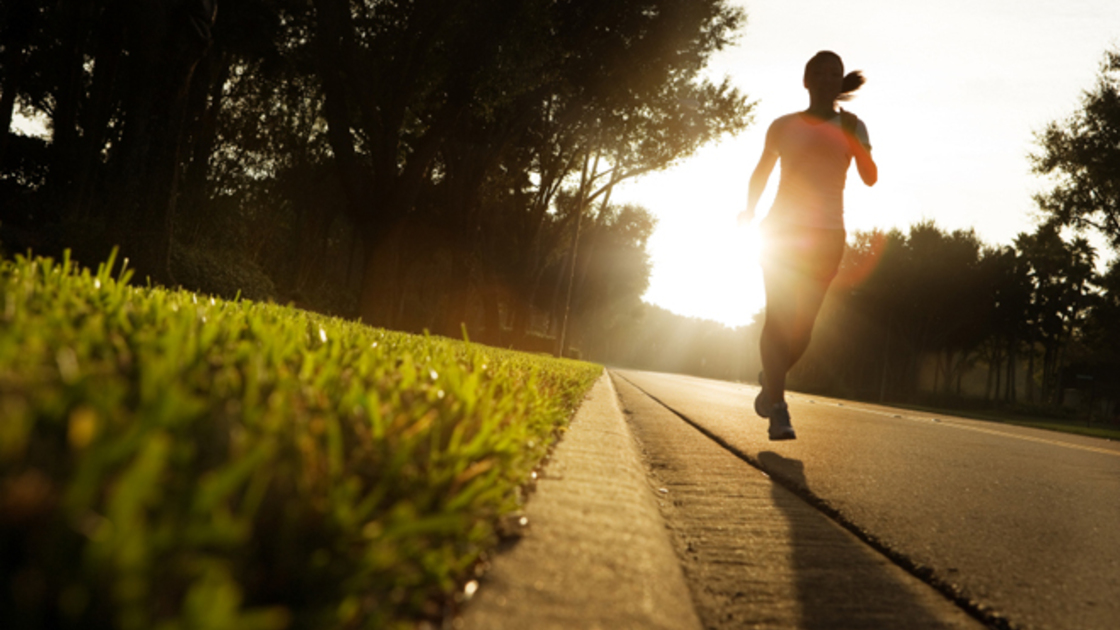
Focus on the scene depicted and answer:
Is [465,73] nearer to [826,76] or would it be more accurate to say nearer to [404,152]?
[826,76]

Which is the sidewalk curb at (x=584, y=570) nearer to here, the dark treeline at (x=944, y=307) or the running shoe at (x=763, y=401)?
the running shoe at (x=763, y=401)

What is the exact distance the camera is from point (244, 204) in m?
29.0

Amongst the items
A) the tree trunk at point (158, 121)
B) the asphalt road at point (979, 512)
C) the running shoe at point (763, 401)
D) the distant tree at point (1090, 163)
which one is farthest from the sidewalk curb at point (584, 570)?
the distant tree at point (1090, 163)

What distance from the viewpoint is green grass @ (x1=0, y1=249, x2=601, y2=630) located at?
69 cm

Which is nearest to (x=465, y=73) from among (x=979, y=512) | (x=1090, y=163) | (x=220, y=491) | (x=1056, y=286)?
(x=979, y=512)

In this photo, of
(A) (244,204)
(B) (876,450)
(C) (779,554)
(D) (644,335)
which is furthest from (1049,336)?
(D) (644,335)

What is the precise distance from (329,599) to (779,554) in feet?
5.43

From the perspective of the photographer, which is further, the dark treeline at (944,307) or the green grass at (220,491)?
the dark treeline at (944,307)

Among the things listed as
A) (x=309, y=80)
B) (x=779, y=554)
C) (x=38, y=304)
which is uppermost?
(x=309, y=80)

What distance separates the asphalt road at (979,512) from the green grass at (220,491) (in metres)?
1.39

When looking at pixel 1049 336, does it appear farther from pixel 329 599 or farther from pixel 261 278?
pixel 329 599

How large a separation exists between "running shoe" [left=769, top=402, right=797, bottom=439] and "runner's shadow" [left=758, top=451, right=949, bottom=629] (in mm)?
2104

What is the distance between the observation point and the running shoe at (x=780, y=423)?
4973mm

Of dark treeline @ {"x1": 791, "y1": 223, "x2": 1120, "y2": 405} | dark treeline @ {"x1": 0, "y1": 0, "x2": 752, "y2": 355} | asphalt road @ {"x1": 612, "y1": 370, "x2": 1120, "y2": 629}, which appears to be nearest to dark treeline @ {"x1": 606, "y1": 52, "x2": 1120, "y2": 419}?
dark treeline @ {"x1": 791, "y1": 223, "x2": 1120, "y2": 405}
